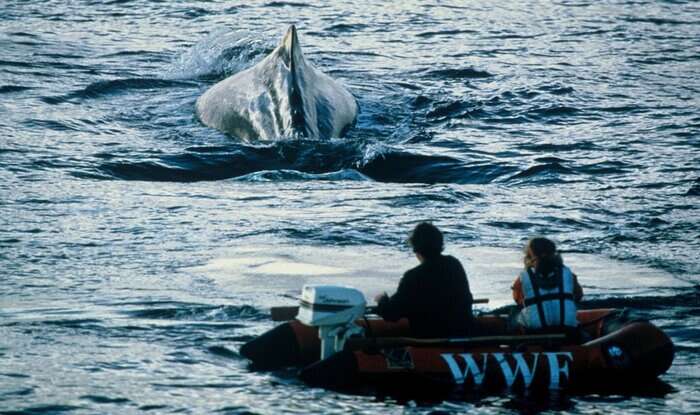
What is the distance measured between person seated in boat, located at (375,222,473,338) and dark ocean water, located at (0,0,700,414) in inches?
30.7

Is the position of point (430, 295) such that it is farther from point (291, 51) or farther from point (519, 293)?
point (291, 51)

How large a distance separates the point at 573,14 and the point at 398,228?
77.0ft

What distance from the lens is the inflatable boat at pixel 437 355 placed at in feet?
39.8

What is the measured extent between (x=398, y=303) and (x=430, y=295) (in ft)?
0.89

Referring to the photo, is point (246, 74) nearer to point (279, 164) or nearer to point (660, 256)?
point (279, 164)

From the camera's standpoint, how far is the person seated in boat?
41.1 ft

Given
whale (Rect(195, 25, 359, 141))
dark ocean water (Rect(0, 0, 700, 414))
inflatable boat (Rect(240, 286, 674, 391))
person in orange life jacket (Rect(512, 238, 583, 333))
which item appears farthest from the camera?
whale (Rect(195, 25, 359, 141))

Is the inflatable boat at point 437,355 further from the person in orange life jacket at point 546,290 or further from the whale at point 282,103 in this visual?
the whale at point 282,103

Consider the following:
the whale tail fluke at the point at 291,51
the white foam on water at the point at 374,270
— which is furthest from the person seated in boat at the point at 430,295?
the whale tail fluke at the point at 291,51

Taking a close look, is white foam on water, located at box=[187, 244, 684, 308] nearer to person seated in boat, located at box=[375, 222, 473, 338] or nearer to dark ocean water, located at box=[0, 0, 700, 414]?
dark ocean water, located at box=[0, 0, 700, 414]

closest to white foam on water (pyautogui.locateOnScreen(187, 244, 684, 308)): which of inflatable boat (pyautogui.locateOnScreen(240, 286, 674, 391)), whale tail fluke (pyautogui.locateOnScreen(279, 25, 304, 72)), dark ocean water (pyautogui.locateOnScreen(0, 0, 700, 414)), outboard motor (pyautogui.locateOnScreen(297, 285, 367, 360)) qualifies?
dark ocean water (pyautogui.locateOnScreen(0, 0, 700, 414))

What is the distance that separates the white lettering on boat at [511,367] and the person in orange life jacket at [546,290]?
46cm

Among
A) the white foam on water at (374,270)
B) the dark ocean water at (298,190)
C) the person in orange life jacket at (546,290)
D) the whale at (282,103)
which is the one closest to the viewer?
the person in orange life jacket at (546,290)

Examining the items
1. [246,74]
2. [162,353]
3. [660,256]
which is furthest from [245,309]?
[246,74]
